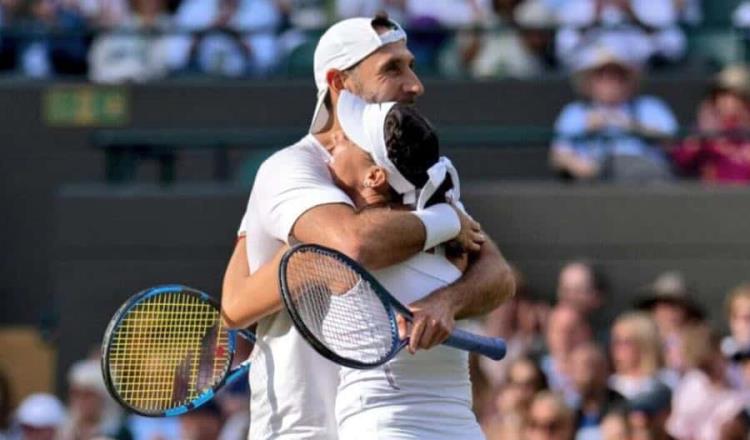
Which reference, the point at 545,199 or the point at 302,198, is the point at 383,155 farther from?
the point at 545,199

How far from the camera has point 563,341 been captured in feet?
32.6

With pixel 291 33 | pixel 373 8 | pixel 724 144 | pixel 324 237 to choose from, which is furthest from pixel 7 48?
pixel 324 237

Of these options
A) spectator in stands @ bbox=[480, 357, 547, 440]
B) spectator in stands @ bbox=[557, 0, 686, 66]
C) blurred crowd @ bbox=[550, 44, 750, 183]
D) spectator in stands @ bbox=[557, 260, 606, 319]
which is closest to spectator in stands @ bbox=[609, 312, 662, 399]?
spectator in stands @ bbox=[480, 357, 547, 440]

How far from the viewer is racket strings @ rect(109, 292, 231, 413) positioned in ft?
19.6

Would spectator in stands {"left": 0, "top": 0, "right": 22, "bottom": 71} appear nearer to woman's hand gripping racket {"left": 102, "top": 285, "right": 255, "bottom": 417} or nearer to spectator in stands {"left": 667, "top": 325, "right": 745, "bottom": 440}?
spectator in stands {"left": 667, "top": 325, "right": 745, "bottom": 440}

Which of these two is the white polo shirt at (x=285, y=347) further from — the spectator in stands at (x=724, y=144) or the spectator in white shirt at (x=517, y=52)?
the spectator in white shirt at (x=517, y=52)

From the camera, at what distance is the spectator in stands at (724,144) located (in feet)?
37.4

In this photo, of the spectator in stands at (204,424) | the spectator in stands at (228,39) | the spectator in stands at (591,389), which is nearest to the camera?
the spectator in stands at (591,389)

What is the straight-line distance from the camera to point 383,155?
5395 mm

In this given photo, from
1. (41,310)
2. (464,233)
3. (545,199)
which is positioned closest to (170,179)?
(41,310)

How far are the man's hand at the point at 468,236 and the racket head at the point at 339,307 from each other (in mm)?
365

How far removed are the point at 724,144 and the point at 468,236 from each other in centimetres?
595

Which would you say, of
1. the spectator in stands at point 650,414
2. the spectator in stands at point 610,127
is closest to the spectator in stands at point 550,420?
the spectator in stands at point 650,414

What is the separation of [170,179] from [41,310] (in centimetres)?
133
